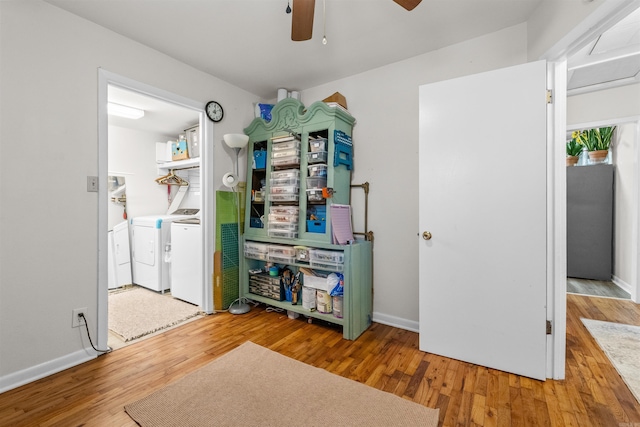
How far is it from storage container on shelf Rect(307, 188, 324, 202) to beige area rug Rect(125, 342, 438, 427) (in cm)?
140

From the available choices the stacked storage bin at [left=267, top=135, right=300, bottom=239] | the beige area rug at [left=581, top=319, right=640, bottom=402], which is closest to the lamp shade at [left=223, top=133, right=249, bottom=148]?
the stacked storage bin at [left=267, top=135, right=300, bottom=239]

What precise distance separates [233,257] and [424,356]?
211cm

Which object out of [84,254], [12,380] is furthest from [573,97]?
[12,380]

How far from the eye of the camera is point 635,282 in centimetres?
299

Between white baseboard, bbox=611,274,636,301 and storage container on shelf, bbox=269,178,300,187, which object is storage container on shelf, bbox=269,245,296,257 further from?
white baseboard, bbox=611,274,636,301

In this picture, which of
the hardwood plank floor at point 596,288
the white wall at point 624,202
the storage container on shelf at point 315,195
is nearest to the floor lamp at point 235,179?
the storage container on shelf at point 315,195

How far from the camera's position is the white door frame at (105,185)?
6.79ft

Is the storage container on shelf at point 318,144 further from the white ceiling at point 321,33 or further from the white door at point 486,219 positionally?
the white door at point 486,219

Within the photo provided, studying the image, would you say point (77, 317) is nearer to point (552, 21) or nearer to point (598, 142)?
point (552, 21)

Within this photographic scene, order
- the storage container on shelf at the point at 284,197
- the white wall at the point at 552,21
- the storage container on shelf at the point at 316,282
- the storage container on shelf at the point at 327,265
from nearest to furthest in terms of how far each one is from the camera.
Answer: the white wall at the point at 552,21 < the storage container on shelf at the point at 327,265 < the storage container on shelf at the point at 316,282 < the storage container on shelf at the point at 284,197

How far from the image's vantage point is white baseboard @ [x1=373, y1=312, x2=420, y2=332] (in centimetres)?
245

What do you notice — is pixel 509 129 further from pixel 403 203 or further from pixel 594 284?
pixel 594 284

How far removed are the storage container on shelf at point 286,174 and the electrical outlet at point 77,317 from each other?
187cm

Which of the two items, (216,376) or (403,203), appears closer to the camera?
(216,376)
